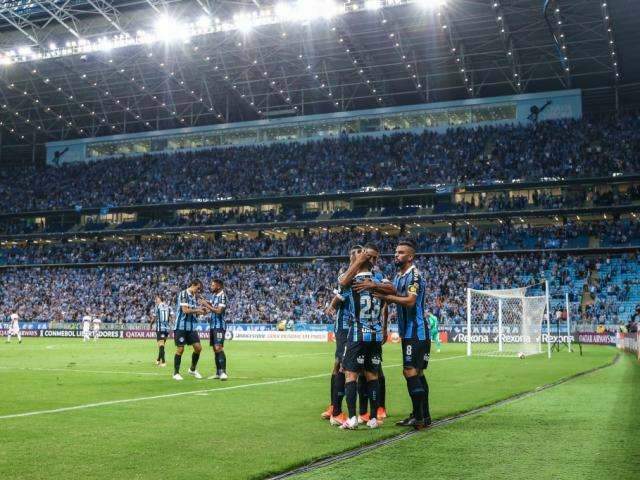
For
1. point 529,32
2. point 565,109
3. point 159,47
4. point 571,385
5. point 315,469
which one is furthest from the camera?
point 565,109

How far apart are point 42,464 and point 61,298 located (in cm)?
6245

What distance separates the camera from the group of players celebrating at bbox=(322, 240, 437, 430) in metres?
9.66

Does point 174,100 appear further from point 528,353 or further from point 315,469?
point 315,469

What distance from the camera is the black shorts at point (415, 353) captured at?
32.2 feet

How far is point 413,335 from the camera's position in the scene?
9914 millimetres

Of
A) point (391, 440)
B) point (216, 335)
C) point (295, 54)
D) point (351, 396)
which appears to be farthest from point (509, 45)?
point (391, 440)

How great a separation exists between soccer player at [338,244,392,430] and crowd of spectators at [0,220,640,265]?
163ft

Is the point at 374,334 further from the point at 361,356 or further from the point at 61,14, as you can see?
the point at 61,14

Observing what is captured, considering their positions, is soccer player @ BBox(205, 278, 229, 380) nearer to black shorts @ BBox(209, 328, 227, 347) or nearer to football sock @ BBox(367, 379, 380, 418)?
black shorts @ BBox(209, 328, 227, 347)

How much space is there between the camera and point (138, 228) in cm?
7188

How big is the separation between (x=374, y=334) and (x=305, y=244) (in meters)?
55.2

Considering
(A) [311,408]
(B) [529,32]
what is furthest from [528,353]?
(B) [529,32]

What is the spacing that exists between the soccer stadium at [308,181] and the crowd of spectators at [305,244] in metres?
0.26

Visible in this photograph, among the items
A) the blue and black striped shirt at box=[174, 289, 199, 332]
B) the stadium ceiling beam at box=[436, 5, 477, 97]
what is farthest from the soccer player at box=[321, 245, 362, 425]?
the stadium ceiling beam at box=[436, 5, 477, 97]
